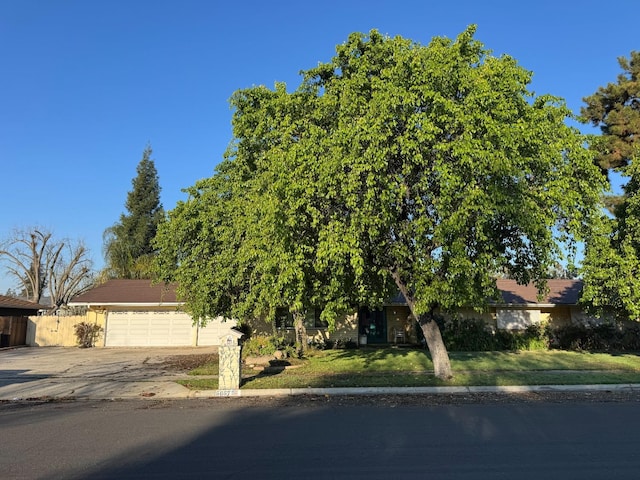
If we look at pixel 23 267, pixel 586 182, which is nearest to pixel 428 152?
pixel 586 182

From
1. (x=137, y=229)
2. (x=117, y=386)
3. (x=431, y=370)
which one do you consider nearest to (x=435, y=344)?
(x=431, y=370)

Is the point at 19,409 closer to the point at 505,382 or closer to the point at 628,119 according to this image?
the point at 505,382

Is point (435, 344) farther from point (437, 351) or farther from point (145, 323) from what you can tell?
point (145, 323)

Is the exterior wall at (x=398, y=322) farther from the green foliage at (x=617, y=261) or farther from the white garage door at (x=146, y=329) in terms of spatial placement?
the white garage door at (x=146, y=329)

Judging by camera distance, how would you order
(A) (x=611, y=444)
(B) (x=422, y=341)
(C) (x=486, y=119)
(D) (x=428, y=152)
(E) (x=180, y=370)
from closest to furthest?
(A) (x=611, y=444) < (C) (x=486, y=119) < (D) (x=428, y=152) < (E) (x=180, y=370) < (B) (x=422, y=341)

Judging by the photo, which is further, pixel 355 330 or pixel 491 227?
pixel 355 330

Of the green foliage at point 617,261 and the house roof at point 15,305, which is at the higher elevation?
the green foliage at point 617,261

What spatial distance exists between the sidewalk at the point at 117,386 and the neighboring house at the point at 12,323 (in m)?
6.77

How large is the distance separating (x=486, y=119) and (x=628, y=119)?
19.2 metres

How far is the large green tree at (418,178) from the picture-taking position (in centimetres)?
1027

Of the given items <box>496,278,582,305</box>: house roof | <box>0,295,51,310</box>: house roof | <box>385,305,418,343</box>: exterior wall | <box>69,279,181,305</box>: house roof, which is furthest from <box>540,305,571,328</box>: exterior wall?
<box>0,295,51,310</box>: house roof

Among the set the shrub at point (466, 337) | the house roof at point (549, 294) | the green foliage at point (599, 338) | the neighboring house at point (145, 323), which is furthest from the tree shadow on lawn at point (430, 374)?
the neighboring house at point (145, 323)

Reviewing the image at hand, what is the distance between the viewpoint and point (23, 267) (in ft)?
143

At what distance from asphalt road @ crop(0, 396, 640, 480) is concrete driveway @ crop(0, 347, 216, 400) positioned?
1.65 metres
